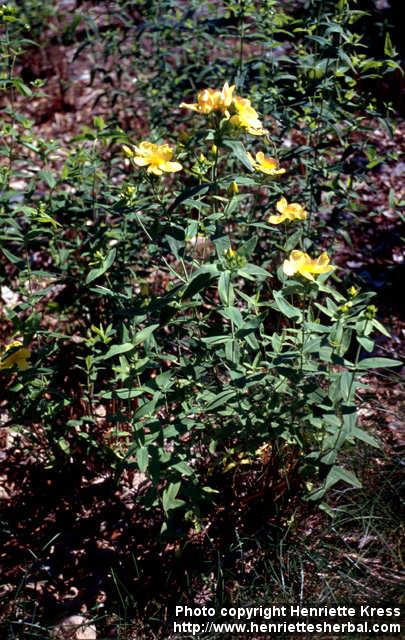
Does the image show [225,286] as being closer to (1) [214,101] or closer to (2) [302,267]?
(2) [302,267]

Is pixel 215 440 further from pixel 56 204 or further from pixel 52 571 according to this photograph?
pixel 56 204

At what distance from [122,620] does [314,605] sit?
703mm

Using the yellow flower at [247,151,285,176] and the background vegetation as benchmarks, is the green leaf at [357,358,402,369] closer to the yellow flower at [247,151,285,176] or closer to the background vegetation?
the background vegetation

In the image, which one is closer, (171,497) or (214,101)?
(214,101)

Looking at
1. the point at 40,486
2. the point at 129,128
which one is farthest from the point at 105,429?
the point at 129,128

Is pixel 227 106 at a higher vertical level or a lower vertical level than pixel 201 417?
higher

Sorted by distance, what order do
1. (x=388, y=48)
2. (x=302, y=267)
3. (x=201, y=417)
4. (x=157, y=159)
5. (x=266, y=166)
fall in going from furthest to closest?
(x=388, y=48) < (x=201, y=417) < (x=266, y=166) < (x=157, y=159) < (x=302, y=267)

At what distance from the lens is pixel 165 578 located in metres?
2.44

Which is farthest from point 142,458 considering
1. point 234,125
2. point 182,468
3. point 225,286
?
point 234,125

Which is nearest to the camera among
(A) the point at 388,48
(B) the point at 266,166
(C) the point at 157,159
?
(C) the point at 157,159

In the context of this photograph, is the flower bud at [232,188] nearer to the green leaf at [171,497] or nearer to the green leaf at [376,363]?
the green leaf at [376,363]

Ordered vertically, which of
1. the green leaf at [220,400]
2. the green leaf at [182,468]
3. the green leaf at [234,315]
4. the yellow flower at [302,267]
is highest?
the yellow flower at [302,267]

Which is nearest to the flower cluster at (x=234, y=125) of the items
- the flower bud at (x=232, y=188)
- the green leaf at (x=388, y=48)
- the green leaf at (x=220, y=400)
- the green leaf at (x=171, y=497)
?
the flower bud at (x=232, y=188)

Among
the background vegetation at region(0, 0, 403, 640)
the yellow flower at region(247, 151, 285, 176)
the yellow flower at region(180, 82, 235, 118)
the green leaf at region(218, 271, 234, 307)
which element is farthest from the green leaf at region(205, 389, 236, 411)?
the yellow flower at region(180, 82, 235, 118)
